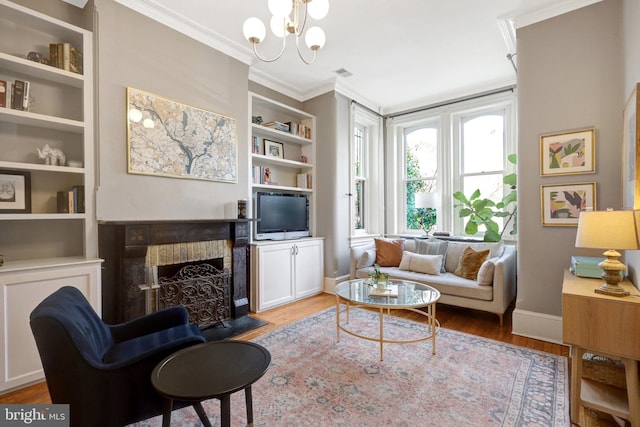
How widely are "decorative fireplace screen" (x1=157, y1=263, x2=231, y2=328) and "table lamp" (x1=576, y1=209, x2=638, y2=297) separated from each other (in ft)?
9.92

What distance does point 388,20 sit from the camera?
2.84 m

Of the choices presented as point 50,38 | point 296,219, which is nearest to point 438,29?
point 296,219

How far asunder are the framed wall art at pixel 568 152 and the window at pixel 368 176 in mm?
2710

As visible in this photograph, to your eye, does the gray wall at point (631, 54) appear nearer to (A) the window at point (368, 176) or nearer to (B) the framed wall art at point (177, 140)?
(A) the window at point (368, 176)

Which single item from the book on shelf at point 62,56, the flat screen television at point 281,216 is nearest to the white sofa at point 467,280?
the flat screen television at point 281,216

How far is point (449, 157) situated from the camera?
4699 millimetres

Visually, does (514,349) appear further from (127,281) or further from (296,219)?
(127,281)

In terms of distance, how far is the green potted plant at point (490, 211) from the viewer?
3.85 metres

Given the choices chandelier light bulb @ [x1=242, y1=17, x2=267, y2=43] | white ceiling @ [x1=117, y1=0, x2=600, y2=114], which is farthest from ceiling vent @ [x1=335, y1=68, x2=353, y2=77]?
chandelier light bulb @ [x1=242, y1=17, x2=267, y2=43]

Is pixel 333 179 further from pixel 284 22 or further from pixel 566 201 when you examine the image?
pixel 566 201

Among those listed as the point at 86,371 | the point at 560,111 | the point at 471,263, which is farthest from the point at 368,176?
the point at 86,371

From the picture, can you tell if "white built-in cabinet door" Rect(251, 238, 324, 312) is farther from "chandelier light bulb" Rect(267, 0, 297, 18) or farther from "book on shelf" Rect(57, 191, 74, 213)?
"chandelier light bulb" Rect(267, 0, 297, 18)

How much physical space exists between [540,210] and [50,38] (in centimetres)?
454

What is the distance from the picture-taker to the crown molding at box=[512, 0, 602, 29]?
2564mm
